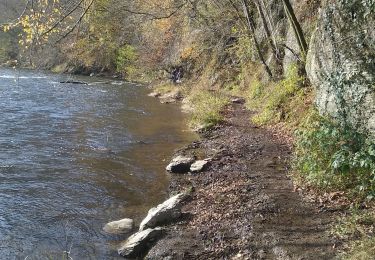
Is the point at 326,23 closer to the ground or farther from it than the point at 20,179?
farther from it

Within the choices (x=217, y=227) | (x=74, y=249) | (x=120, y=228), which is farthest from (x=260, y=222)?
(x=74, y=249)

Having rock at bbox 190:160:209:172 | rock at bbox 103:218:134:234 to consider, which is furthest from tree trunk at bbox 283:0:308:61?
rock at bbox 103:218:134:234

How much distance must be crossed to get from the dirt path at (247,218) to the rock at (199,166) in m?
0.22

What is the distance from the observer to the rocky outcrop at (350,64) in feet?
26.8

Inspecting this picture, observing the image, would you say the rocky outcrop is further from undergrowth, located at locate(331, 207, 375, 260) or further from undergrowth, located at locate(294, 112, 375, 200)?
undergrowth, located at locate(331, 207, 375, 260)

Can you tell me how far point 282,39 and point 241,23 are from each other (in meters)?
5.71

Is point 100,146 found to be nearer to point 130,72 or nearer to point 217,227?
point 217,227

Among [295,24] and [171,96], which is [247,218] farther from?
[171,96]

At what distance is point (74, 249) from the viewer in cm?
755

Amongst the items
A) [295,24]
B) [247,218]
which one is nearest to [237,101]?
[295,24]

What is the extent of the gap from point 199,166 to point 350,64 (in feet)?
15.6

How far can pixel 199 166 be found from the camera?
1135 centimetres

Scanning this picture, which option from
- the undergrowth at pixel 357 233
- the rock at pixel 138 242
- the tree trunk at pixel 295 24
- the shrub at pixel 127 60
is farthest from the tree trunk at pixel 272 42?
the shrub at pixel 127 60

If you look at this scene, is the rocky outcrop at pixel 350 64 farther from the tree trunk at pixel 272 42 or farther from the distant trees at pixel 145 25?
the tree trunk at pixel 272 42
